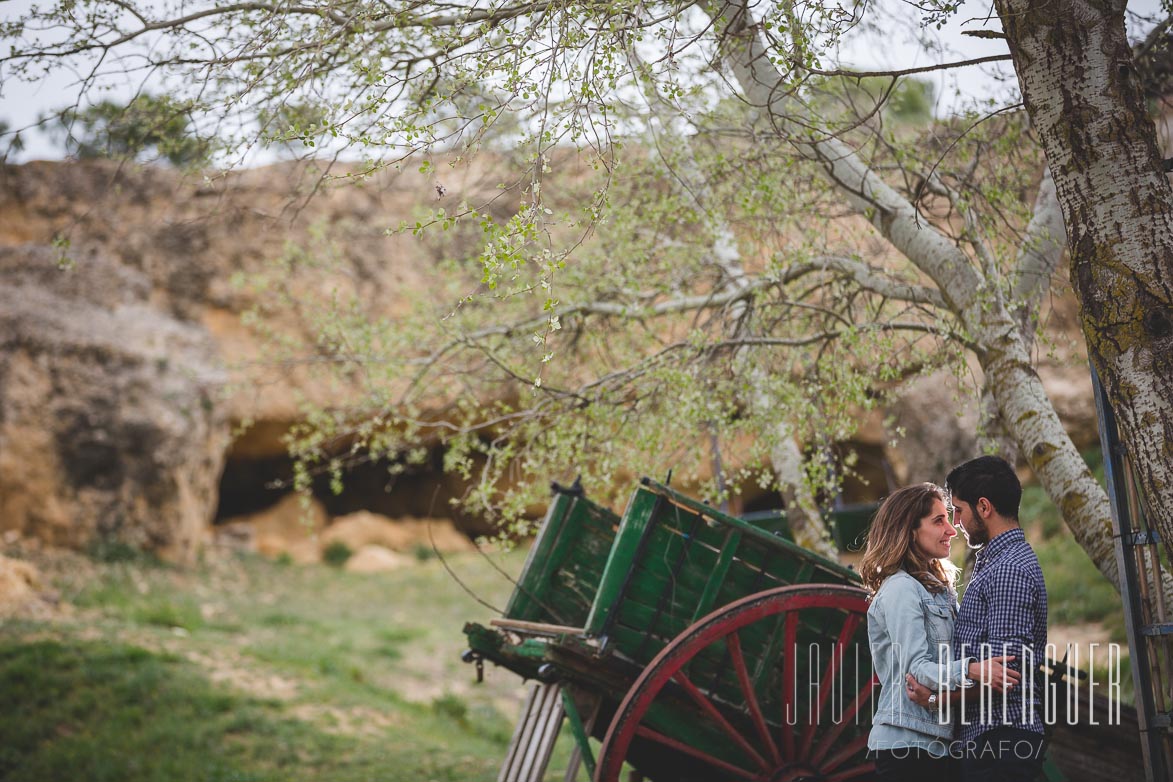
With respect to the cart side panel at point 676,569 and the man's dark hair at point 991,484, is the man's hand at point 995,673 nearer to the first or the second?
the man's dark hair at point 991,484

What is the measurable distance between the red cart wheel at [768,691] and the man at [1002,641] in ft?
4.67

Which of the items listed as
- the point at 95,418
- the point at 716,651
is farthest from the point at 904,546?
the point at 95,418

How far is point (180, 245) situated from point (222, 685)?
10294 mm

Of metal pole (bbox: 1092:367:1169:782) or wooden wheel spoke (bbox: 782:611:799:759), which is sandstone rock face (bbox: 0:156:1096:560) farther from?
metal pole (bbox: 1092:367:1169:782)

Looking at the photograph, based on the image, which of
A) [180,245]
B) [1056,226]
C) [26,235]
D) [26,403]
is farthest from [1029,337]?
[26,235]

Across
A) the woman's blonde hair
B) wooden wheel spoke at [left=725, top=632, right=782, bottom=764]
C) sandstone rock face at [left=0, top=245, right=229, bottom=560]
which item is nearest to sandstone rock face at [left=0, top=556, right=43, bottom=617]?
sandstone rock face at [left=0, top=245, right=229, bottom=560]

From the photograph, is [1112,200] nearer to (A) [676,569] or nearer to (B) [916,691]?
(B) [916,691]

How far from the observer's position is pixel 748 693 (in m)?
4.45

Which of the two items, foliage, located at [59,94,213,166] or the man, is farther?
foliage, located at [59,94,213,166]

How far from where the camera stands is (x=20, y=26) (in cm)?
491

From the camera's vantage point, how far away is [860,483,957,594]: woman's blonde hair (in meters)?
3.15

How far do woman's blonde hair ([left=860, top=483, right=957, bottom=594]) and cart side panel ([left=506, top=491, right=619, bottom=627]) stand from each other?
85.4 inches

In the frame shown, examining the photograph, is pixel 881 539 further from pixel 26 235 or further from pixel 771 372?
pixel 26 235

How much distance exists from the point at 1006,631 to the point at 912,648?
0.29m
